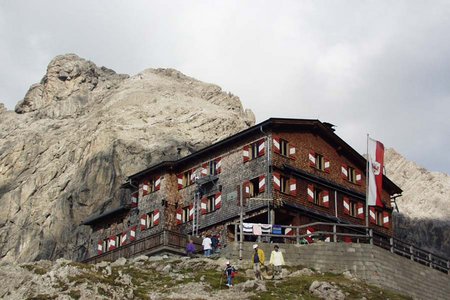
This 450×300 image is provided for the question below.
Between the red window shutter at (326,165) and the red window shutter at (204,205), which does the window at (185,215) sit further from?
the red window shutter at (326,165)

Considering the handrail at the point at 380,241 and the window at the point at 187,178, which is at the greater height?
the window at the point at 187,178

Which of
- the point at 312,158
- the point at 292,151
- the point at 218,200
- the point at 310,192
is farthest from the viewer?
the point at 312,158

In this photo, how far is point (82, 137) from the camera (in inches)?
3994

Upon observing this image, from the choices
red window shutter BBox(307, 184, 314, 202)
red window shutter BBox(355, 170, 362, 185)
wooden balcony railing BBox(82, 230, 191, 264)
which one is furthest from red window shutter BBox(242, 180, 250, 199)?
red window shutter BBox(355, 170, 362, 185)

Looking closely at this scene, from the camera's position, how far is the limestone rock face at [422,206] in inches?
3659

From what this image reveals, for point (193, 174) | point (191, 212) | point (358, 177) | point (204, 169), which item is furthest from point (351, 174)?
point (191, 212)

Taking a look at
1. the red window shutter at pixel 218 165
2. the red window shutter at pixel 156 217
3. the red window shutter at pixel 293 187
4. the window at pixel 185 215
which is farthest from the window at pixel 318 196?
the red window shutter at pixel 156 217

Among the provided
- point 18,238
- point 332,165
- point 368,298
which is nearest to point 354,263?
point 368,298

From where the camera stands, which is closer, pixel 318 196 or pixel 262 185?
pixel 262 185

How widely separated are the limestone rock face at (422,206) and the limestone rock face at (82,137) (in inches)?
955

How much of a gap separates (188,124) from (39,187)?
21.4 m

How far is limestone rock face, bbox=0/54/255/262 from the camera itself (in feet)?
290

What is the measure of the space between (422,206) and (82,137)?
4687 cm

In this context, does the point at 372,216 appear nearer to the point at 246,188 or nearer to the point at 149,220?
the point at 246,188
